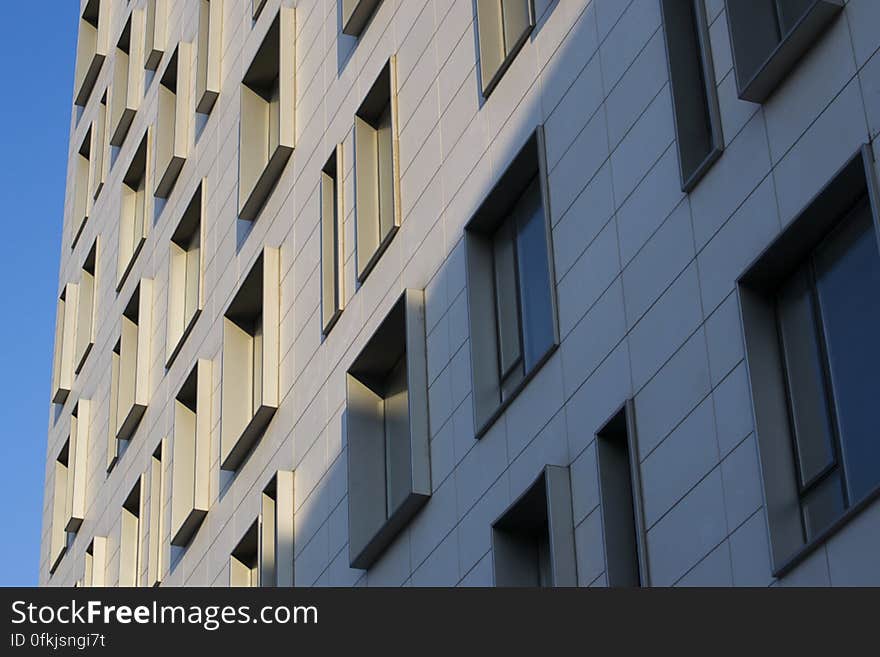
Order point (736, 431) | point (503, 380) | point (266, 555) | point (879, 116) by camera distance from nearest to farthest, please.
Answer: point (879, 116)
point (736, 431)
point (503, 380)
point (266, 555)

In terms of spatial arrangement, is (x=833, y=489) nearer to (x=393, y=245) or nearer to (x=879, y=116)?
(x=879, y=116)

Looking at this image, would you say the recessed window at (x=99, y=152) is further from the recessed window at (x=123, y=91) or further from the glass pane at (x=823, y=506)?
the glass pane at (x=823, y=506)

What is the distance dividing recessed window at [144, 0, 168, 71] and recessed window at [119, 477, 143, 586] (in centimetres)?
1077

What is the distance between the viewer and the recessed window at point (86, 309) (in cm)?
4559

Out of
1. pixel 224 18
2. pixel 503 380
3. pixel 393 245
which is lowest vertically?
pixel 503 380

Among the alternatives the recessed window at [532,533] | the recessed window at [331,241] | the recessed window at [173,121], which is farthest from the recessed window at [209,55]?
the recessed window at [532,533]

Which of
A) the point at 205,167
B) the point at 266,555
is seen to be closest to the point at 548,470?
the point at 266,555

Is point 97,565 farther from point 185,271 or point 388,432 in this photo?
point 388,432

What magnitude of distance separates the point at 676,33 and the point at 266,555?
43.6 feet

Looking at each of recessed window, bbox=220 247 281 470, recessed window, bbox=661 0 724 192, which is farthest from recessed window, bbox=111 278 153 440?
recessed window, bbox=661 0 724 192

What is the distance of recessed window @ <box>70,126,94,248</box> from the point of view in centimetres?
4935

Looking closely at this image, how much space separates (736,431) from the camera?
16312mm

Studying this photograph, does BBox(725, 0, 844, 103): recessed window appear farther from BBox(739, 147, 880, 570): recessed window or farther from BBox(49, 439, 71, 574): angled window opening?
BBox(49, 439, 71, 574): angled window opening

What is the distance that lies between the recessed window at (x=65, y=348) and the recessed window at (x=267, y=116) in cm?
1432
